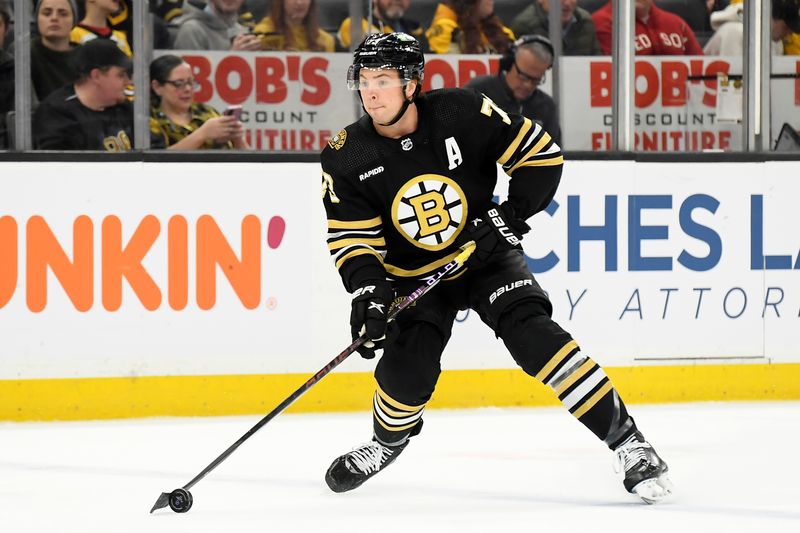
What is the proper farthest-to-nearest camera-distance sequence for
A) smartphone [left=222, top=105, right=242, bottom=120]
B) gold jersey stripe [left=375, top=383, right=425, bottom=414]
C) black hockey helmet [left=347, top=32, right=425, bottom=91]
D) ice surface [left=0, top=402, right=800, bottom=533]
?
smartphone [left=222, top=105, right=242, bottom=120] → gold jersey stripe [left=375, top=383, right=425, bottom=414] → black hockey helmet [left=347, top=32, right=425, bottom=91] → ice surface [left=0, top=402, right=800, bottom=533]

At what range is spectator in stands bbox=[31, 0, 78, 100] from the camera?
13.7ft

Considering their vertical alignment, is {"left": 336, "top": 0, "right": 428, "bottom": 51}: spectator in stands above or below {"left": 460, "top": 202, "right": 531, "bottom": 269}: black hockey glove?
above

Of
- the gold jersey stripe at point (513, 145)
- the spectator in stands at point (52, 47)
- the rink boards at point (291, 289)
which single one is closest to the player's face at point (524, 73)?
the rink boards at point (291, 289)

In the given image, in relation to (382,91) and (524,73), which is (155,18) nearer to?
(524,73)

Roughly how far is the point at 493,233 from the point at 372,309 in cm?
32

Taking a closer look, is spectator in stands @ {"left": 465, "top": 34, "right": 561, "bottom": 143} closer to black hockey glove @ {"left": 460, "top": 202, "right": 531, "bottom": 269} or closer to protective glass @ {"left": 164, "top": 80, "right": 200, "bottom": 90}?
protective glass @ {"left": 164, "top": 80, "right": 200, "bottom": 90}

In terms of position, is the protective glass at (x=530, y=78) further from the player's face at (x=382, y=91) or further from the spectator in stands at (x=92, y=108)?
the player's face at (x=382, y=91)

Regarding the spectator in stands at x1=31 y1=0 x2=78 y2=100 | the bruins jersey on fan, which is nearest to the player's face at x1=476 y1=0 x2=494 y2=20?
the spectator in stands at x1=31 y1=0 x2=78 y2=100

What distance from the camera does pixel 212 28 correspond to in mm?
4262

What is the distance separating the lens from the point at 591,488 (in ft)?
10.0

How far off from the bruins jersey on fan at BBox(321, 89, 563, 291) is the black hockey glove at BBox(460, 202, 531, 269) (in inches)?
2.0

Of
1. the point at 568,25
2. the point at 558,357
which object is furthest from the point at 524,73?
the point at 558,357

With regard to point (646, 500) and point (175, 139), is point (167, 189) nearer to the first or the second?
point (175, 139)

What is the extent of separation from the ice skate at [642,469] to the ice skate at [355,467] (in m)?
0.58
